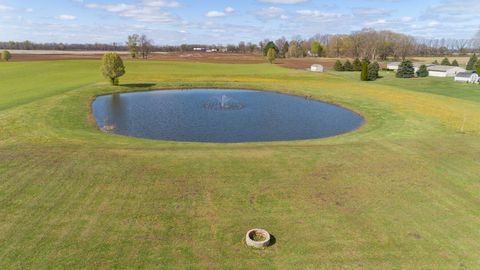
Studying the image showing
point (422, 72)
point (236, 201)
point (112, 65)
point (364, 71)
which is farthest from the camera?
point (422, 72)

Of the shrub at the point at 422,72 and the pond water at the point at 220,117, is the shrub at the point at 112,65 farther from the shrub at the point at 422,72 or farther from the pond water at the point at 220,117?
the shrub at the point at 422,72

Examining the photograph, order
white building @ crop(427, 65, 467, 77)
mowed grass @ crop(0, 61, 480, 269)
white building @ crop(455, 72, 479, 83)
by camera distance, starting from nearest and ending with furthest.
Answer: mowed grass @ crop(0, 61, 480, 269) < white building @ crop(455, 72, 479, 83) < white building @ crop(427, 65, 467, 77)

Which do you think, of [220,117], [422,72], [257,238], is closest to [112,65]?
[220,117]

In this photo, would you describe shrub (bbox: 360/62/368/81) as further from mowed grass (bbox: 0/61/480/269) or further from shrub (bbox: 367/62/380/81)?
mowed grass (bbox: 0/61/480/269)

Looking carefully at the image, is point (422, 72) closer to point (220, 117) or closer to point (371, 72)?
point (371, 72)

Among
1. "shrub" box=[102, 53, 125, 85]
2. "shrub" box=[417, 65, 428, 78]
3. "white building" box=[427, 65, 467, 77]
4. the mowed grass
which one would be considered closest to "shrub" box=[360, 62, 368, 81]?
"shrub" box=[417, 65, 428, 78]

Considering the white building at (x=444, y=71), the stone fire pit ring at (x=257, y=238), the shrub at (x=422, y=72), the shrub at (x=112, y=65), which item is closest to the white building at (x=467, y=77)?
the shrub at (x=422, y=72)
